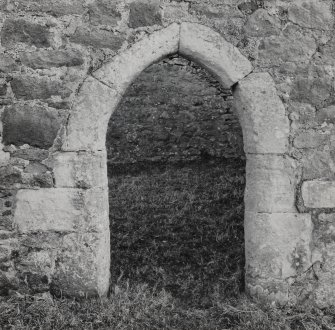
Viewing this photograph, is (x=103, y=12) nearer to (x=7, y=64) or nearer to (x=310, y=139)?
(x=7, y=64)

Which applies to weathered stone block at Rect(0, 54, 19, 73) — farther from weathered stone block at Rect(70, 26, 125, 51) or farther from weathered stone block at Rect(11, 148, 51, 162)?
weathered stone block at Rect(11, 148, 51, 162)

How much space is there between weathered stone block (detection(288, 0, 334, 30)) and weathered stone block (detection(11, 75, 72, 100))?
5.95ft

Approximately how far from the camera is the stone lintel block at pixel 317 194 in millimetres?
3633

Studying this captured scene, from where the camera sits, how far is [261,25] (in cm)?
358

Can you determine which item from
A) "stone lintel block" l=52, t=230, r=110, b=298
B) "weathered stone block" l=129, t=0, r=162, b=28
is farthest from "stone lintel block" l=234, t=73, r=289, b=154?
"stone lintel block" l=52, t=230, r=110, b=298

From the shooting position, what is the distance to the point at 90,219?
357 cm

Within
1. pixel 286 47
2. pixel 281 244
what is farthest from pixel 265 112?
pixel 281 244

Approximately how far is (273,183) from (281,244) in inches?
18.9

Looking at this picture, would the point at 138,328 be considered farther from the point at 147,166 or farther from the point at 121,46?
the point at 147,166

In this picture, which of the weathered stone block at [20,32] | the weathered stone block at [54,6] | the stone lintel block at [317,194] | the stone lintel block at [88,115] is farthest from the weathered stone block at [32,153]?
the stone lintel block at [317,194]

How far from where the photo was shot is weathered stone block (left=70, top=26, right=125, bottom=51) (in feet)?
11.5

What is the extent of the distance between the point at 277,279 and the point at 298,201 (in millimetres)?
630

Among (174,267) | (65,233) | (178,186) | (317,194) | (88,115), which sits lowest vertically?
(174,267)

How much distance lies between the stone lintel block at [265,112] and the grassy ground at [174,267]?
1246 millimetres
